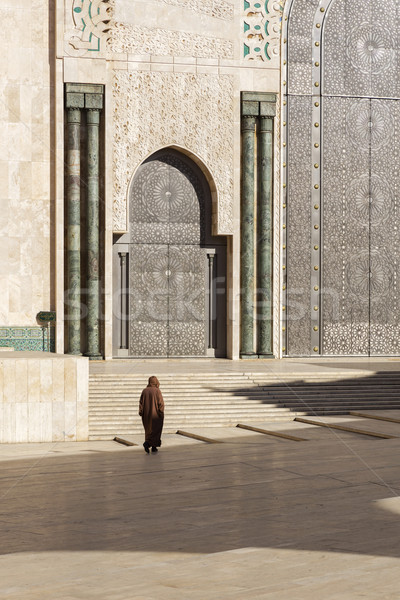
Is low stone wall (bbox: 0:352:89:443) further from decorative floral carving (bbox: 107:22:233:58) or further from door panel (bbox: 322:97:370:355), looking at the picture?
door panel (bbox: 322:97:370:355)

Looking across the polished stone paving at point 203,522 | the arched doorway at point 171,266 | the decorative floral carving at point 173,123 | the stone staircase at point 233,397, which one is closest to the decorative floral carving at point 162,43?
the decorative floral carving at point 173,123

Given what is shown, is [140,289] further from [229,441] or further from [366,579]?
[366,579]

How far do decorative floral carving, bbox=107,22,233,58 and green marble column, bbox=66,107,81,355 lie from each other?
1458mm

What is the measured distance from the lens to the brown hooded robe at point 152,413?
9.62 m

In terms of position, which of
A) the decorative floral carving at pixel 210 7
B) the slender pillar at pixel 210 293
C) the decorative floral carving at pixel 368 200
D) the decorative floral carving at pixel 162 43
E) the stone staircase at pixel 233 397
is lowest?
the stone staircase at pixel 233 397

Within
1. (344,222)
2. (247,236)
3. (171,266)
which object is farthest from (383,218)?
(171,266)

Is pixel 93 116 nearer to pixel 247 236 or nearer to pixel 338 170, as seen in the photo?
pixel 247 236

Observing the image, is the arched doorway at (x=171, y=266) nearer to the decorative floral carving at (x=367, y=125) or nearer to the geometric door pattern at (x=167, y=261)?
the geometric door pattern at (x=167, y=261)

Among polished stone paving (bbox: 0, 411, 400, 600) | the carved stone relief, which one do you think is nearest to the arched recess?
the carved stone relief

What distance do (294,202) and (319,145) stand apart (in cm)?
116

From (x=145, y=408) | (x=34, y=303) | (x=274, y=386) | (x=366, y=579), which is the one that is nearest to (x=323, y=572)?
(x=366, y=579)

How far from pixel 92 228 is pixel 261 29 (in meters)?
4.76

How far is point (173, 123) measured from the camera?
55.7 ft

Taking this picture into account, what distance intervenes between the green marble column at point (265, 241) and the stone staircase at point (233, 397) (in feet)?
11.2
